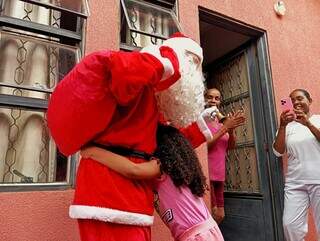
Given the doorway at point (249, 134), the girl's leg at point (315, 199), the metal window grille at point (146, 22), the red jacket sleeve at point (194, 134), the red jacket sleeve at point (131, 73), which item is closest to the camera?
the red jacket sleeve at point (131, 73)

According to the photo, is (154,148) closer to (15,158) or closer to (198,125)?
(198,125)

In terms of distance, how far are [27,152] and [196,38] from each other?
1175mm

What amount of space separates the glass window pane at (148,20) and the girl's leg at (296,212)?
1300 millimetres

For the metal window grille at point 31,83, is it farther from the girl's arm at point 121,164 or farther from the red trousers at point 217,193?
the red trousers at point 217,193

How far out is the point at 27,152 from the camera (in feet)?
3.96

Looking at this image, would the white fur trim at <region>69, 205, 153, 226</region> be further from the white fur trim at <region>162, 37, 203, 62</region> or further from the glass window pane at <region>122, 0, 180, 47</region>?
the glass window pane at <region>122, 0, 180, 47</region>

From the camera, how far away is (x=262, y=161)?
7.39 ft

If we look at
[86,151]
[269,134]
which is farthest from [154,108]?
[269,134]

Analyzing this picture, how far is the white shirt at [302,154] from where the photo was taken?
75.2 inches

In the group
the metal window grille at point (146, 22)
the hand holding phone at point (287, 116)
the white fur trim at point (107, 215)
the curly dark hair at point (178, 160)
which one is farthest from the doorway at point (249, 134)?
the white fur trim at point (107, 215)

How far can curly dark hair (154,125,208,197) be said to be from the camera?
0.86m

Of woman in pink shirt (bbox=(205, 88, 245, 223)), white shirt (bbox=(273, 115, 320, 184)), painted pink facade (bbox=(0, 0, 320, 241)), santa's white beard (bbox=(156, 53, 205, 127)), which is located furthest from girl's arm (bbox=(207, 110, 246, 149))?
santa's white beard (bbox=(156, 53, 205, 127))

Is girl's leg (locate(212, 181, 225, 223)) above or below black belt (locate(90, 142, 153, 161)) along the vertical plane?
below

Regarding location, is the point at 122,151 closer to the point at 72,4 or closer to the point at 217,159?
the point at 72,4
